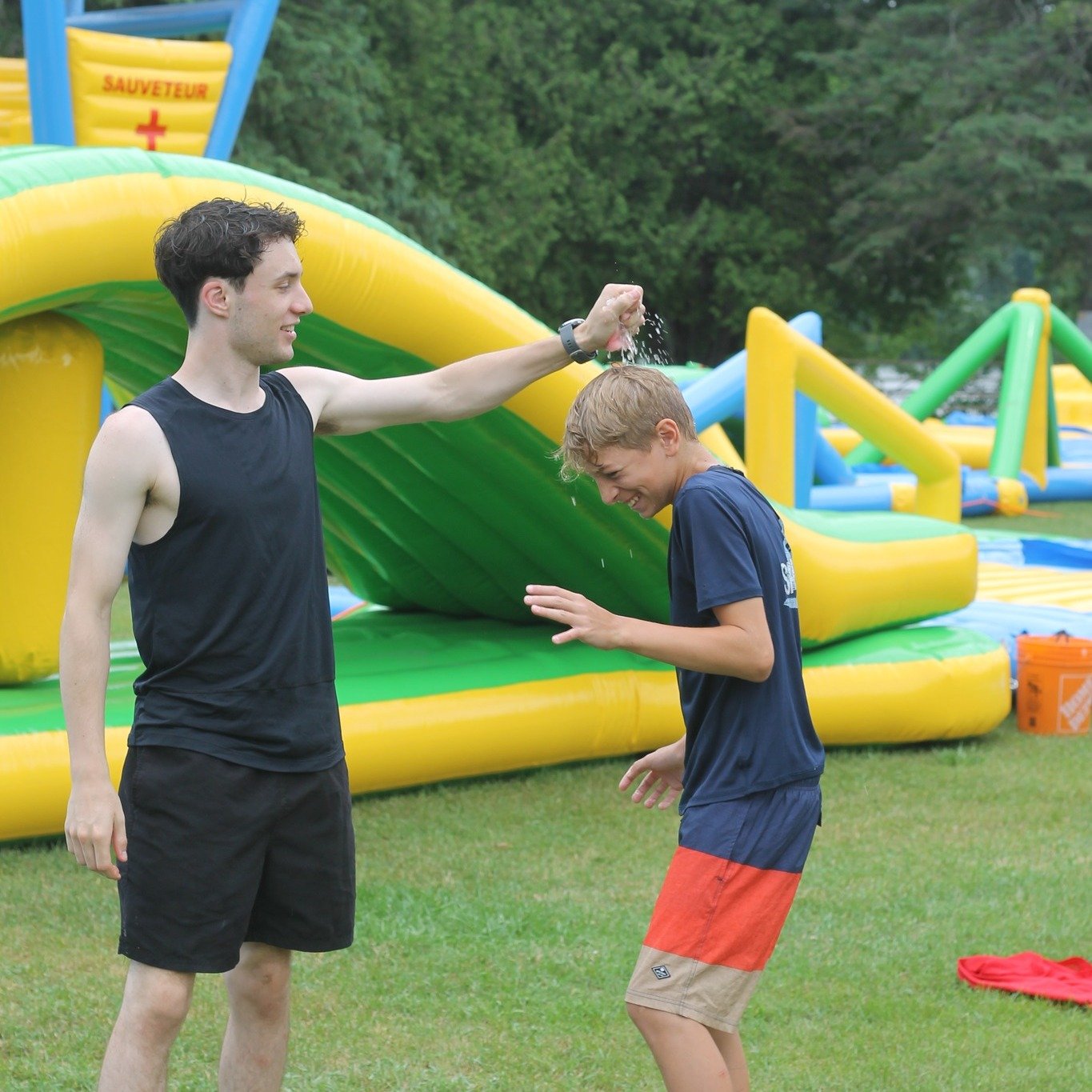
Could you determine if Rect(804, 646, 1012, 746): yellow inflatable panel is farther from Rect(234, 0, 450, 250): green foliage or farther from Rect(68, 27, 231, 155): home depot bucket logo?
Rect(234, 0, 450, 250): green foliage

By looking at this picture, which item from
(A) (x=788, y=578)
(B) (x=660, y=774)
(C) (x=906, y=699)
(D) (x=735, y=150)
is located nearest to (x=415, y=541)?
(C) (x=906, y=699)

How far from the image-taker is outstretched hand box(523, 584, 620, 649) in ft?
8.07

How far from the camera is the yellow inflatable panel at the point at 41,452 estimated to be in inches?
191

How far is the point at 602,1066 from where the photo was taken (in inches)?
138

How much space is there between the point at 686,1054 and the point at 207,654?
1.02 meters

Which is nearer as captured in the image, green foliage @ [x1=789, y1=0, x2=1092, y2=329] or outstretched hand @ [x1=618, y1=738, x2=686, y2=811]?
outstretched hand @ [x1=618, y1=738, x2=686, y2=811]

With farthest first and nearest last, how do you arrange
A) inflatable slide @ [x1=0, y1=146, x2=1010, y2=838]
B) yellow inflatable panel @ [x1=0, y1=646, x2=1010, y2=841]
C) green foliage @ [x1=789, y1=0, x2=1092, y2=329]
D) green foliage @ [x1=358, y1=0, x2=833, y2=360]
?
green foliage @ [x1=358, y1=0, x2=833, y2=360] → green foliage @ [x1=789, y1=0, x2=1092, y2=329] → yellow inflatable panel @ [x1=0, y1=646, x2=1010, y2=841] → inflatable slide @ [x1=0, y1=146, x2=1010, y2=838]

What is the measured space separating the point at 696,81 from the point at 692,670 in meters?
29.3

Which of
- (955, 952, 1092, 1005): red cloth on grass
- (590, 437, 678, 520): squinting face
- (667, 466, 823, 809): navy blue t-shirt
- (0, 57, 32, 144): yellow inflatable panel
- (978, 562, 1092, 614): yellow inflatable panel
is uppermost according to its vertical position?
(0, 57, 32, 144): yellow inflatable panel

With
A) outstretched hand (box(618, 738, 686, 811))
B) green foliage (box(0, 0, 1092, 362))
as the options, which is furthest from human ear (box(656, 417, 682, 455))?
green foliage (box(0, 0, 1092, 362))

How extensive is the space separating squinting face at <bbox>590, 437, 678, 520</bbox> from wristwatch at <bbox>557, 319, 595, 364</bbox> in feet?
1.57

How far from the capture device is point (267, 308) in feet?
8.96

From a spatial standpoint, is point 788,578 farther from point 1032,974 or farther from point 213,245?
point 1032,974

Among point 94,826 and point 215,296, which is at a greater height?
point 215,296
